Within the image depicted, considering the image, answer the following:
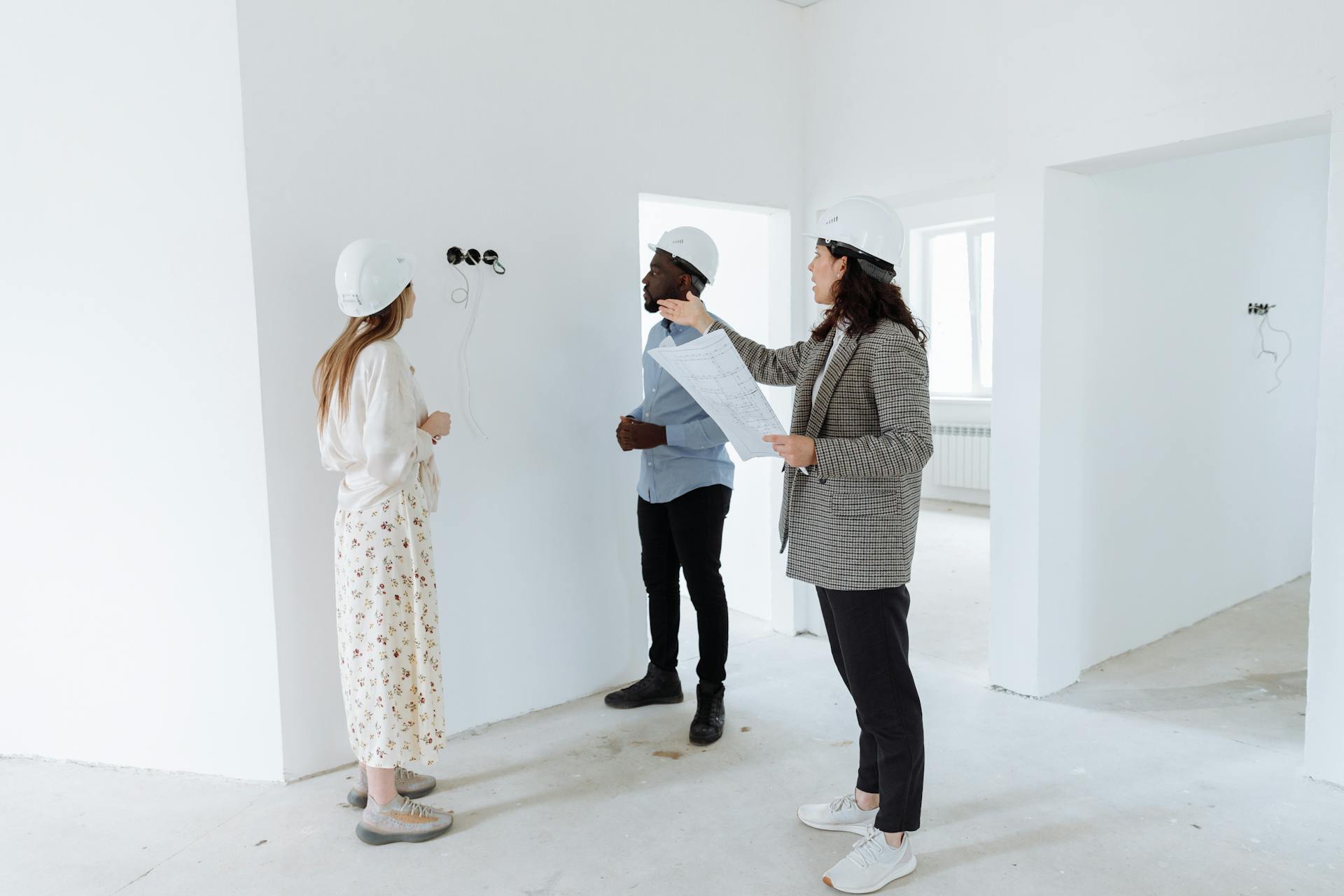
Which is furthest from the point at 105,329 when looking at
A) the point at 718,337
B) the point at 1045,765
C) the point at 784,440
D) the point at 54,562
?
the point at 1045,765

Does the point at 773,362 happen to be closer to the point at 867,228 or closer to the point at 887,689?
the point at 867,228

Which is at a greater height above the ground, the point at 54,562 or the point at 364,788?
the point at 54,562

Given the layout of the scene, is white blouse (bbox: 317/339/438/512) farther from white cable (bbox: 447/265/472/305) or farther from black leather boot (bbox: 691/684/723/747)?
black leather boot (bbox: 691/684/723/747)

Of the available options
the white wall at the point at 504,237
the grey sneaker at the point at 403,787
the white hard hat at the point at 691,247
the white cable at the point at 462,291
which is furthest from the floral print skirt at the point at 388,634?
the white hard hat at the point at 691,247

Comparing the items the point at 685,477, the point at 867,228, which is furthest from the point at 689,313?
the point at 685,477

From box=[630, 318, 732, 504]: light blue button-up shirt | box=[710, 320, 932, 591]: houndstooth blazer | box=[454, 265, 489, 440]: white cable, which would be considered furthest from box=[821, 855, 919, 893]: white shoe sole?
box=[454, 265, 489, 440]: white cable

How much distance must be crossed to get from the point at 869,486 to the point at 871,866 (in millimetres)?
865

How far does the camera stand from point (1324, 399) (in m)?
2.48

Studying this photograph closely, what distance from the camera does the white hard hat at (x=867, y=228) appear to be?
195 cm

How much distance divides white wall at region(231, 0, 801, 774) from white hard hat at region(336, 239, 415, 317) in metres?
0.42

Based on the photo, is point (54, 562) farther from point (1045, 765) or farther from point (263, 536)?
point (1045, 765)

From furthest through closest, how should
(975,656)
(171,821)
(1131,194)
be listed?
(975,656) → (1131,194) → (171,821)

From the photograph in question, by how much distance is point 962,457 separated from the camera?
7398mm

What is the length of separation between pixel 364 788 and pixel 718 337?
1593mm
